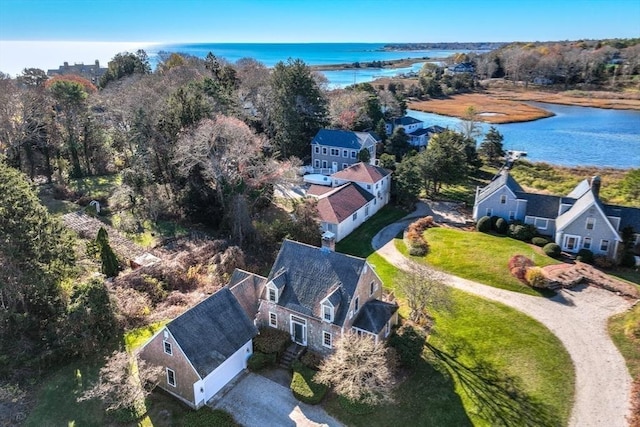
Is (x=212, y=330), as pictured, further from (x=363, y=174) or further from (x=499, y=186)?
(x=499, y=186)

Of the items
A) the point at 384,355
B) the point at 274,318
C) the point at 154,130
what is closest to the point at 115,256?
the point at 274,318

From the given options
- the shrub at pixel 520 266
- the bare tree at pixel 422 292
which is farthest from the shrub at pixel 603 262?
the bare tree at pixel 422 292

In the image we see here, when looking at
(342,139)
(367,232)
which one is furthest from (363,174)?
(342,139)

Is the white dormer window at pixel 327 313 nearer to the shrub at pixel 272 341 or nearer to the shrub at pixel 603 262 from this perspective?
the shrub at pixel 272 341

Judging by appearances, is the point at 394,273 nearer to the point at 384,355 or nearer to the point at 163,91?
the point at 384,355

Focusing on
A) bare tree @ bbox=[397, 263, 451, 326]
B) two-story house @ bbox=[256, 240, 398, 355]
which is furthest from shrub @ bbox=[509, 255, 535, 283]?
two-story house @ bbox=[256, 240, 398, 355]
